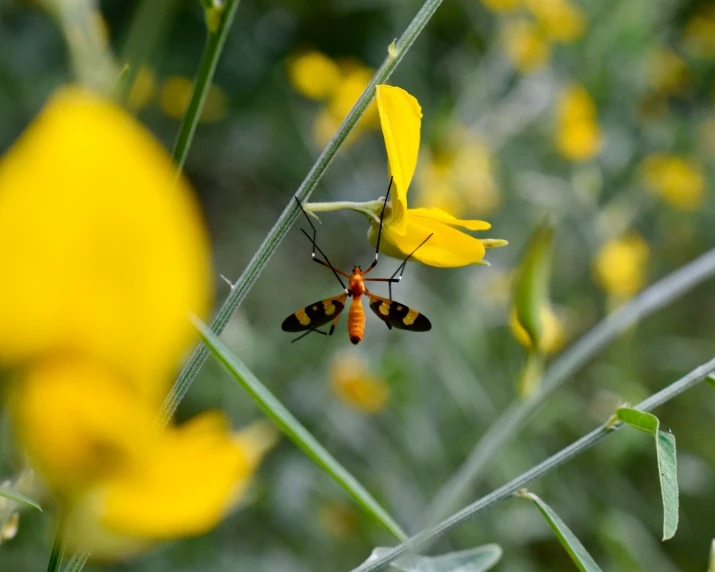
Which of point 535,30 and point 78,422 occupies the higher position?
point 535,30

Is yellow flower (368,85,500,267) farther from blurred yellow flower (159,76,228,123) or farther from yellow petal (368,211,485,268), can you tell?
blurred yellow flower (159,76,228,123)

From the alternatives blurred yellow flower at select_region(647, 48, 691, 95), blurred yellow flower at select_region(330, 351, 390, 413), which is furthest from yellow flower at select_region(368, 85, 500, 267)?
blurred yellow flower at select_region(647, 48, 691, 95)

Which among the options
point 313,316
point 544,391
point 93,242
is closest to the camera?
point 93,242

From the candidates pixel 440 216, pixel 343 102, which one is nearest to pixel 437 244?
pixel 440 216

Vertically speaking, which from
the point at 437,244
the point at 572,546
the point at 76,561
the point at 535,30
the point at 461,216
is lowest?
the point at 461,216

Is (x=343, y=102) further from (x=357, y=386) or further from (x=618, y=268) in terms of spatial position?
(x=618, y=268)

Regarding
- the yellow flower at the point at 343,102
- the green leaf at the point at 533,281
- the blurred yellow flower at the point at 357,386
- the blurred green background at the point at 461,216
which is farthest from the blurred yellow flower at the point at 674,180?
the green leaf at the point at 533,281
